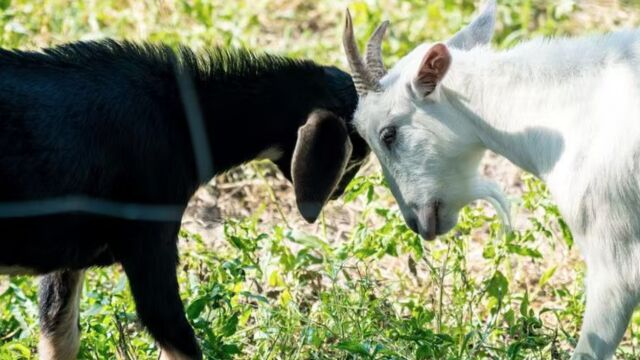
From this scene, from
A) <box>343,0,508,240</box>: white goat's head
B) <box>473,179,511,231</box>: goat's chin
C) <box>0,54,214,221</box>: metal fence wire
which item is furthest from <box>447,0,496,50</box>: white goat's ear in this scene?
<box>0,54,214,221</box>: metal fence wire

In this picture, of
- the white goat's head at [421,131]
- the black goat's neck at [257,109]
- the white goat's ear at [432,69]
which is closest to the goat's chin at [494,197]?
the white goat's head at [421,131]

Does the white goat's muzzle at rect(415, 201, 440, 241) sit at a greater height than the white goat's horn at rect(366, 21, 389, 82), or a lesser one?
lesser

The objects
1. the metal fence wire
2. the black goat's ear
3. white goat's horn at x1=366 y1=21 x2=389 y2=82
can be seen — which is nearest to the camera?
the metal fence wire

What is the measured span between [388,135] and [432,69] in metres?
0.38

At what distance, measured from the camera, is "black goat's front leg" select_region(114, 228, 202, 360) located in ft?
18.2

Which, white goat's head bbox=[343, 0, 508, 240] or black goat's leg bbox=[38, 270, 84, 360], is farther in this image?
black goat's leg bbox=[38, 270, 84, 360]

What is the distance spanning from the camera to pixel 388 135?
5.64 metres

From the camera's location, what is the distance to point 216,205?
7.77m

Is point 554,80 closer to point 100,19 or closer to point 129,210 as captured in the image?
point 129,210

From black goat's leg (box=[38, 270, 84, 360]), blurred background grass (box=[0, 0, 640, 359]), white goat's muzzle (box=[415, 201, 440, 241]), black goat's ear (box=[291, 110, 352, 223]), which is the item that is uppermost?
black goat's ear (box=[291, 110, 352, 223])

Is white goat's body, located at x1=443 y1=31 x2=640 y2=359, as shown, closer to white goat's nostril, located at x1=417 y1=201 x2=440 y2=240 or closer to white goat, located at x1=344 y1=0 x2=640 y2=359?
white goat, located at x1=344 y1=0 x2=640 y2=359

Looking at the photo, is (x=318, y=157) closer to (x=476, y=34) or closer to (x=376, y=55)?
(x=376, y=55)

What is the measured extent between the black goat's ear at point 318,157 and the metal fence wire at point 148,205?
0.36 meters

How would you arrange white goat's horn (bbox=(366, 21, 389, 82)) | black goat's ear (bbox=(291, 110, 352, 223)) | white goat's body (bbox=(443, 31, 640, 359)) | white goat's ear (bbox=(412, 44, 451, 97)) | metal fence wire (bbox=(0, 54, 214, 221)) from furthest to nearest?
black goat's ear (bbox=(291, 110, 352, 223)), white goat's horn (bbox=(366, 21, 389, 82)), metal fence wire (bbox=(0, 54, 214, 221)), white goat's ear (bbox=(412, 44, 451, 97)), white goat's body (bbox=(443, 31, 640, 359))
